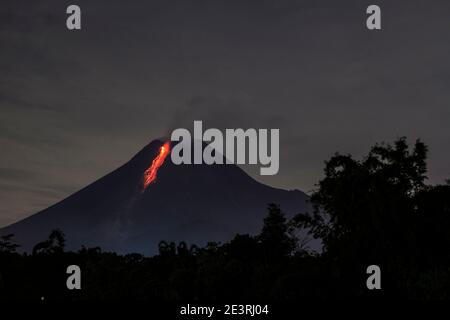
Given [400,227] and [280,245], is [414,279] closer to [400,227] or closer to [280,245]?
[400,227]

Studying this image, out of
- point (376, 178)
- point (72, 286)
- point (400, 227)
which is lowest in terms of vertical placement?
point (72, 286)
